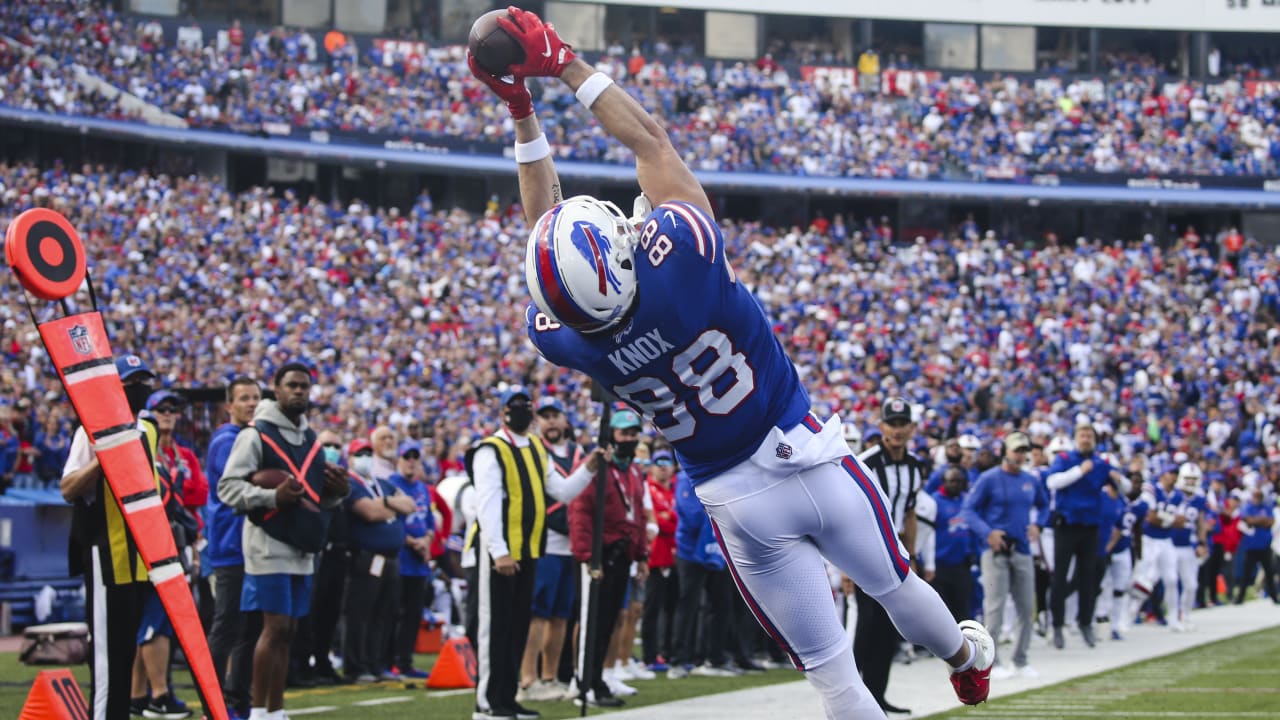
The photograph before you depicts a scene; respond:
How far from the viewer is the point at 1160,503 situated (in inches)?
768

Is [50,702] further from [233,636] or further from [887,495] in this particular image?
[887,495]

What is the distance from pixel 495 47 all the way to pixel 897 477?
5047 mm

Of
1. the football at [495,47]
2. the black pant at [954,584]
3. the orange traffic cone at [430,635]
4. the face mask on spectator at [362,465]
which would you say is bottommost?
the orange traffic cone at [430,635]

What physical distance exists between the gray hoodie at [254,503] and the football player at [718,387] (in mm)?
3865

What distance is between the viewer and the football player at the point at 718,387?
16.5 ft

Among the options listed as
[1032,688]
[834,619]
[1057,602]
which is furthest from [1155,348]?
[834,619]

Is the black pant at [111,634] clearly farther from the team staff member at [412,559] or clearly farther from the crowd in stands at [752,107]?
the crowd in stands at [752,107]

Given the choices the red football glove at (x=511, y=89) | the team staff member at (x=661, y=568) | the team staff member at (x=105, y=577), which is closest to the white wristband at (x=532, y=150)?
the red football glove at (x=511, y=89)

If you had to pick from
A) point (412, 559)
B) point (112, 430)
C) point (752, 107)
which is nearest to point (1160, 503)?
point (412, 559)

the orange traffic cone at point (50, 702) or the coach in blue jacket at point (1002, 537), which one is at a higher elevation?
the orange traffic cone at point (50, 702)

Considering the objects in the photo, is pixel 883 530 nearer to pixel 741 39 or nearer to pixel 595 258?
pixel 595 258

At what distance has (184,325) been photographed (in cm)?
2606

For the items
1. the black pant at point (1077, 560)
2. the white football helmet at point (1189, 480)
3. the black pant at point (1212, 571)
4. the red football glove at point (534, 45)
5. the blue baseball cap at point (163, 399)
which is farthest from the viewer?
the black pant at point (1212, 571)

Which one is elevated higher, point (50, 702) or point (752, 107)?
point (752, 107)
